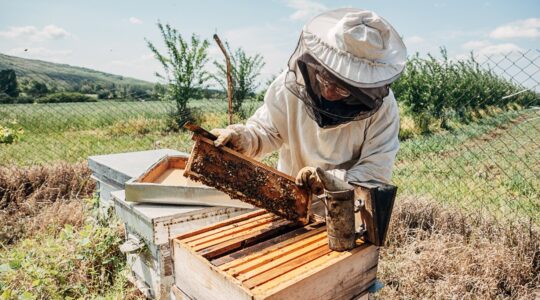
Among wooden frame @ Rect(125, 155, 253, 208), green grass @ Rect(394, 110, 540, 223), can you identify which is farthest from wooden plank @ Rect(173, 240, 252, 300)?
green grass @ Rect(394, 110, 540, 223)

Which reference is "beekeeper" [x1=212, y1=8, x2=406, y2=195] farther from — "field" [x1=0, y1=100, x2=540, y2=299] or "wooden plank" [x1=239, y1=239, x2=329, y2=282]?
"field" [x1=0, y1=100, x2=540, y2=299]

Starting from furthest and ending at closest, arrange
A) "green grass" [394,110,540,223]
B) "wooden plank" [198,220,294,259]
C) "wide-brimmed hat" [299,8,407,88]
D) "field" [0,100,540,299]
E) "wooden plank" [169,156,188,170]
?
"green grass" [394,110,540,223] → "wooden plank" [169,156,188,170] → "field" [0,100,540,299] → "wide-brimmed hat" [299,8,407,88] → "wooden plank" [198,220,294,259]

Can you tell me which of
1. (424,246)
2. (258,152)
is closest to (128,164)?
(258,152)

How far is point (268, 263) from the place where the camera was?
56.5 inches

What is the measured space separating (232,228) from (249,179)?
0.26m

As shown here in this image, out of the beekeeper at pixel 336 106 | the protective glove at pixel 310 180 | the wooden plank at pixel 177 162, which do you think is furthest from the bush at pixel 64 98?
the protective glove at pixel 310 180

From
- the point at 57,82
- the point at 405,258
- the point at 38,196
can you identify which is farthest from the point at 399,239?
the point at 57,82

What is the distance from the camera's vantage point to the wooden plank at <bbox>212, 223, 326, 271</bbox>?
145 cm

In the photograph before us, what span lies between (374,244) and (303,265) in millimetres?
373

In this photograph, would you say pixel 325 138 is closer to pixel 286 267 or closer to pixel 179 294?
pixel 286 267

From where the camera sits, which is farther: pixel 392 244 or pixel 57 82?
pixel 57 82

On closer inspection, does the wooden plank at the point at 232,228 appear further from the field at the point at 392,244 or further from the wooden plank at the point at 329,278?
the field at the point at 392,244

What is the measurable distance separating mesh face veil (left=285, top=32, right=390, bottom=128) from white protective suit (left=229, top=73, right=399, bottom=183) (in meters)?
0.16

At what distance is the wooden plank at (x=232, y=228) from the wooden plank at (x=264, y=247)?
186 millimetres
